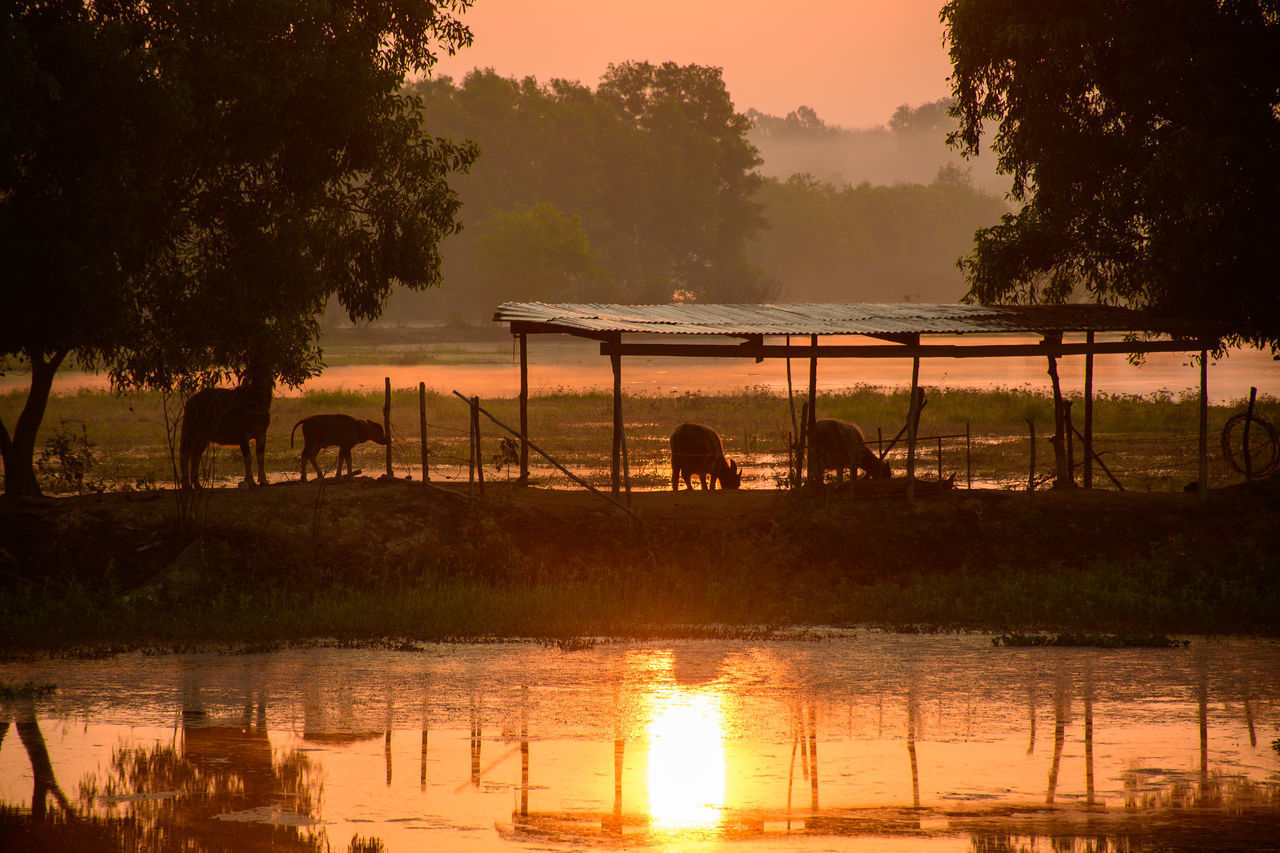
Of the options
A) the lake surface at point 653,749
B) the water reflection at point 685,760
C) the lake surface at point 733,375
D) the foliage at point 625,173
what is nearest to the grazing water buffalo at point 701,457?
the lake surface at point 653,749

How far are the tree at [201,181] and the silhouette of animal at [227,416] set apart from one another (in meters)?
0.41

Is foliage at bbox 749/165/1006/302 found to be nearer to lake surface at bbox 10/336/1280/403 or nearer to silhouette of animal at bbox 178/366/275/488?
lake surface at bbox 10/336/1280/403

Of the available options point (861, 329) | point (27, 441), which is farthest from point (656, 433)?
point (27, 441)

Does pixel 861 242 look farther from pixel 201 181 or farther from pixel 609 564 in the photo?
pixel 609 564

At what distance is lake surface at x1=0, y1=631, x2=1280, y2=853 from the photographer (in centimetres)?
757

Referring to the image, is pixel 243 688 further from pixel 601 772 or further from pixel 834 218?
pixel 834 218

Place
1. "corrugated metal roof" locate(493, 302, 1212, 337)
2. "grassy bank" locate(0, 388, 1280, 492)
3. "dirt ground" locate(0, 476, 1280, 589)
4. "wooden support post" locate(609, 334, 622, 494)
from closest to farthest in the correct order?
"dirt ground" locate(0, 476, 1280, 589)
"wooden support post" locate(609, 334, 622, 494)
"corrugated metal roof" locate(493, 302, 1212, 337)
"grassy bank" locate(0, 388, 1280, 492)

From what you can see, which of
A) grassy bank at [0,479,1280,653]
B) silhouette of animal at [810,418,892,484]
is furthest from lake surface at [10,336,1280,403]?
grassy bank at [0,479,1280,653]

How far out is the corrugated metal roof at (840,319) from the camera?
16.7m

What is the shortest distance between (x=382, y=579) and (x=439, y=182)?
6461 mm

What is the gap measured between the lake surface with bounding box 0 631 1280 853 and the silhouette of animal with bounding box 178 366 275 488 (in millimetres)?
5423

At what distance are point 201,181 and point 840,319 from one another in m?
A: 8.86

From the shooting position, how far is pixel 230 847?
725cm

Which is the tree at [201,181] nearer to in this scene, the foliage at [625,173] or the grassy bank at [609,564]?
the grassy bank at [609,564]
